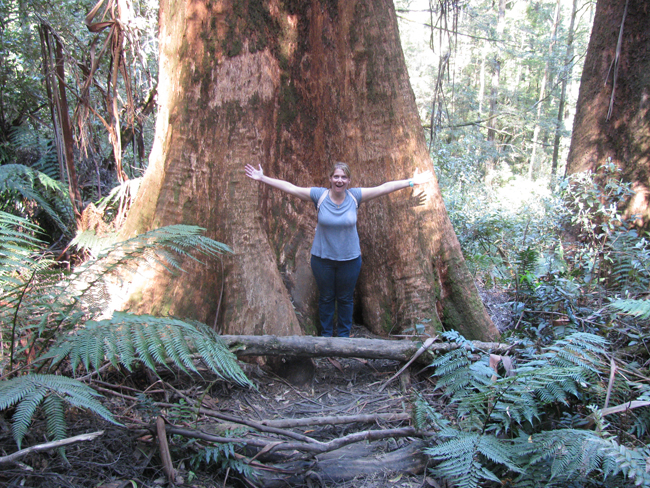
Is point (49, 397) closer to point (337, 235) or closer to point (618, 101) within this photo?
point (337, 235)

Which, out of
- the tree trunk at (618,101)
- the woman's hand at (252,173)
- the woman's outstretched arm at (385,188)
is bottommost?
the woman's outstretched arm at (385,188)

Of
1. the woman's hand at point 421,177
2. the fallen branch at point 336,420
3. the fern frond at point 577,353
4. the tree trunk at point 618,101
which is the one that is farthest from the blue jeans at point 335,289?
the tree trunk at point 618,101

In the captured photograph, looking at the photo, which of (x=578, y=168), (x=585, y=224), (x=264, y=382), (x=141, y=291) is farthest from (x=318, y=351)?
(x=578, y=168)

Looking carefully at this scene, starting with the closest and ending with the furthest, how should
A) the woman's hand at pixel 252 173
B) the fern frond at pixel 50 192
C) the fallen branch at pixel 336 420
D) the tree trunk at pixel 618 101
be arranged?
the fallen branch at pixel 336 420 → the woman's hand at pixel 252 173 → the tree trunk at pixel 618 101 → the fern frond at pixel 50 192

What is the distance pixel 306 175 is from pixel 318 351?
184cm

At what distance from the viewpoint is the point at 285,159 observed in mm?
3971

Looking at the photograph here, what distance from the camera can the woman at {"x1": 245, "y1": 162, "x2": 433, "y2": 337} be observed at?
3.59 meters

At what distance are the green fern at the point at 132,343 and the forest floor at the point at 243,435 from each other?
14.8 inches

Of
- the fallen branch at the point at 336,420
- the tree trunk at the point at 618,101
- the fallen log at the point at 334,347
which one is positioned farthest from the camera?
the tree trunk at the point at 618,101

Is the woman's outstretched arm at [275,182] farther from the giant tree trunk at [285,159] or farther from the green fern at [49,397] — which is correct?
the green fern at [49,397]

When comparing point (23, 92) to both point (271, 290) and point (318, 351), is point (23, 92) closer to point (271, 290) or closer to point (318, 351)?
point (271, 290)

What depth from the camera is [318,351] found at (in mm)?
3027

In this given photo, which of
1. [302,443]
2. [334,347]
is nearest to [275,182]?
[334,347]

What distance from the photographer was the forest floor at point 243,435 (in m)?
1.83
